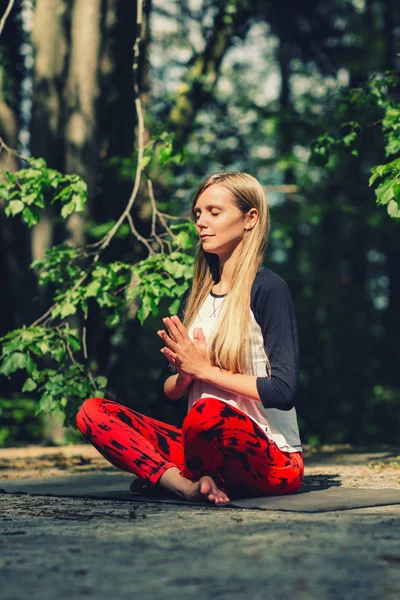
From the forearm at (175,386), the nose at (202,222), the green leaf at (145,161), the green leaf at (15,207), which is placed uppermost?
the green leaf at (145,161)

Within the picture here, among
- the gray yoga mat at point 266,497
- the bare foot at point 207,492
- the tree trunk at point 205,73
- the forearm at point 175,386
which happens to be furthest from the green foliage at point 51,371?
the tree trunk at point 205,73

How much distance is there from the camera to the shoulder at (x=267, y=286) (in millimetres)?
4742

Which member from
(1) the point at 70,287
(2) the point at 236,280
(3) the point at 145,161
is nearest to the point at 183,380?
(2) the point at 236,280

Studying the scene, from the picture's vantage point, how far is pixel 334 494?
490cm

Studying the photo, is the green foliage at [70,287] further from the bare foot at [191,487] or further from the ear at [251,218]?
the bare foot at [191,487]

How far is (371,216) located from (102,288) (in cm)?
765

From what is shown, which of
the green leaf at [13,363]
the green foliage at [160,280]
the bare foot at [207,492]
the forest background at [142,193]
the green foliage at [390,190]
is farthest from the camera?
the forest background at [142,193]

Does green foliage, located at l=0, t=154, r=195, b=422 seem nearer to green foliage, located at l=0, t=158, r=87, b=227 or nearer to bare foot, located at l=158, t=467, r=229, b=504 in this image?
green foliage, located at l=0, t=158, r=87, b=227

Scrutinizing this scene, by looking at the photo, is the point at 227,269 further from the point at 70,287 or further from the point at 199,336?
the point at 70,287

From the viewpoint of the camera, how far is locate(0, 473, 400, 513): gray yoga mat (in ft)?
14.6

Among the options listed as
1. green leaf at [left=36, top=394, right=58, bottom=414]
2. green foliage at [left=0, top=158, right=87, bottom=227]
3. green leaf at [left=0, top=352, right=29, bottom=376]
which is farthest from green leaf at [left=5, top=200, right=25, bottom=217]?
green leaf at [left=36, top=394, right=58, bottom=414]

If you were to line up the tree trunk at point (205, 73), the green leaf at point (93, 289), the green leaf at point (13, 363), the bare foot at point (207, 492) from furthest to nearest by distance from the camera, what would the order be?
1. the tree trunk at point (205, 73)
2. the green leaf at point (93, 289)
3. the green leaf at point (13, 363)
4. the bare foot at point (207, 492)

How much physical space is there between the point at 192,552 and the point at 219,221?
2096mm

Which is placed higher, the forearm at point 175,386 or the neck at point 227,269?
the neck at point 227,269
